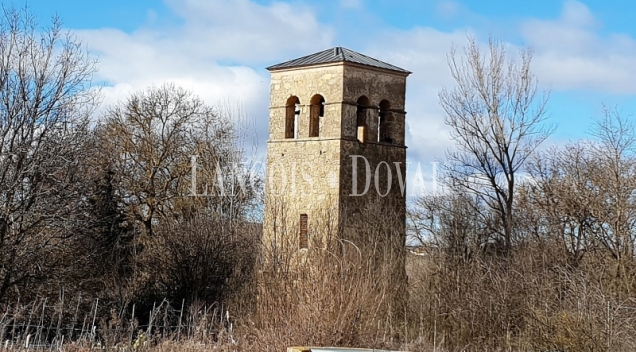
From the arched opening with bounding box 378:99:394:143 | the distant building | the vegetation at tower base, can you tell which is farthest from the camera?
the arched opening with bounding box 378:99:394:143

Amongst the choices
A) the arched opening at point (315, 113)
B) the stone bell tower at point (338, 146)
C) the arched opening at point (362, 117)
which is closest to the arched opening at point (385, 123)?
the stone bell tower at point (338, 146)

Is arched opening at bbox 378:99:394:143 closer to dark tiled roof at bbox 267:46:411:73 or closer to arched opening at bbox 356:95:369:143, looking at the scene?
arched opening at bbox 356:95:369:143

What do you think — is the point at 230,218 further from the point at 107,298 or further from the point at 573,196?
the point at 573,196

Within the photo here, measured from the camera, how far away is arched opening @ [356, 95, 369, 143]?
73.7 feet

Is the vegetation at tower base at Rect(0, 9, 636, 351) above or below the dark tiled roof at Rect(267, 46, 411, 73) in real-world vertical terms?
below

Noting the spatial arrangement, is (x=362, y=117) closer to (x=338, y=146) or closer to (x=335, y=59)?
(x=338, y=146)

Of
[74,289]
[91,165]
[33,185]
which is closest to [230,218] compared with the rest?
[91,165]

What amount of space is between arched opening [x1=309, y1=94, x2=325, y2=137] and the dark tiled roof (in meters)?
0.90

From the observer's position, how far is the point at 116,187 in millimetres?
26797

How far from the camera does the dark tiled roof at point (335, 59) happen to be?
73.2 ft

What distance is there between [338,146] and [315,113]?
1.29m

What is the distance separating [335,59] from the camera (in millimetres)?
22109

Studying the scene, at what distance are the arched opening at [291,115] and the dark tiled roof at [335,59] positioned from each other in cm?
90

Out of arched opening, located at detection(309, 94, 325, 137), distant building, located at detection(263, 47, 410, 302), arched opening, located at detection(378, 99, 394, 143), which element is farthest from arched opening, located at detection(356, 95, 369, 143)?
arched opening, located at detection(309, 94, 325, 137)
